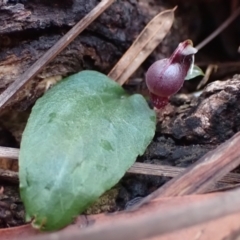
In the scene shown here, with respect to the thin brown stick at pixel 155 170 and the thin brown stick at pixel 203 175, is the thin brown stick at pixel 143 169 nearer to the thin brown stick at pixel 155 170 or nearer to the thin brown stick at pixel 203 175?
the thin brown stick at pixel 155 170

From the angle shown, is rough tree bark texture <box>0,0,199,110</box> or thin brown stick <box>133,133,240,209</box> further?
rough tree bark texture <box>0,0,199,110</box>

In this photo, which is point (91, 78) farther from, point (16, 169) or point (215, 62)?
point (215, 62)

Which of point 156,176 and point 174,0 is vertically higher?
point 174,0

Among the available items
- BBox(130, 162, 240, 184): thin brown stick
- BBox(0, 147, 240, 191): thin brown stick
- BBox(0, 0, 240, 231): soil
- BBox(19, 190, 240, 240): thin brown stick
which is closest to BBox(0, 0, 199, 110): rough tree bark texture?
BBox(0, 0, 240, 231): soil

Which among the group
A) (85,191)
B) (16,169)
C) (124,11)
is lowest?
(16,169)

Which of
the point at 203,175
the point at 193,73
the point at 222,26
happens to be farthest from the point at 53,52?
the point at 222,26

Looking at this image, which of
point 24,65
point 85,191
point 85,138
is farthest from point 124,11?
point 85,191

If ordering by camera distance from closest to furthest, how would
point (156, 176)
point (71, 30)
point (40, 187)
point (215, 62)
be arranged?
point (40, 187), point (156, 176), point (71, 30), point (215, 62)

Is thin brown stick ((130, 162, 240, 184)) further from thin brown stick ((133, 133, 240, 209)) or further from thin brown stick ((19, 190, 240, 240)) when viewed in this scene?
thin brown stick ((19, 190, 240, 240))
